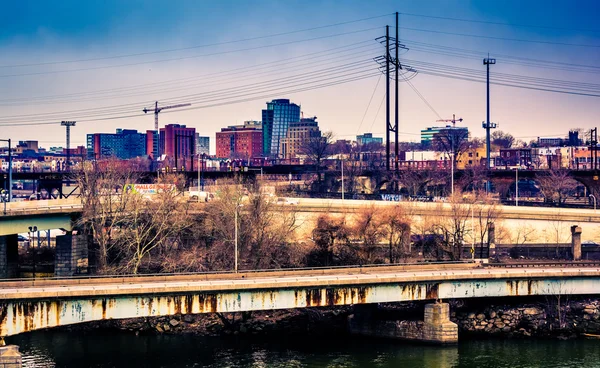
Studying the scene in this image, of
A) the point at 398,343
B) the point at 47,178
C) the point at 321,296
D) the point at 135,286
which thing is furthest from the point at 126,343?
the point at 47,178

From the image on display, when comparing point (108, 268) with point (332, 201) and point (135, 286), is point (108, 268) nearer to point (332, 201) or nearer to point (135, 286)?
point (135, 286)

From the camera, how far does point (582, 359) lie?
45062 mm

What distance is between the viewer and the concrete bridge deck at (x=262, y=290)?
41.8m

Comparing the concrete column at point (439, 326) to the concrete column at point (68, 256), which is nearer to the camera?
the concrete column at point (439, 326)

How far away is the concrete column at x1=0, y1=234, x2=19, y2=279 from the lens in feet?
212

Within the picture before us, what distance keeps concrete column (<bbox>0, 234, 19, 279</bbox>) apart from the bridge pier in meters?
29.9

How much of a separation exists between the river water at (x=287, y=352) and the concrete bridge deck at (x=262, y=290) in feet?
8.99

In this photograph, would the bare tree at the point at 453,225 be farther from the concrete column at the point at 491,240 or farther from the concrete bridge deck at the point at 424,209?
the concrete column at the point at 491,240

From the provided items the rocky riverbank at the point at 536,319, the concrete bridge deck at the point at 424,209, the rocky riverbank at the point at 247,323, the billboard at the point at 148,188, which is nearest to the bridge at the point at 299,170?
the billboard at the point at 148,188

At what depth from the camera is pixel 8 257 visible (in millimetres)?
65188

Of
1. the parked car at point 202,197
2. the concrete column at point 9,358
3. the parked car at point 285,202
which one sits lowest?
the concrete column at point 9,358

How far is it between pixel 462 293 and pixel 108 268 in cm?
2474

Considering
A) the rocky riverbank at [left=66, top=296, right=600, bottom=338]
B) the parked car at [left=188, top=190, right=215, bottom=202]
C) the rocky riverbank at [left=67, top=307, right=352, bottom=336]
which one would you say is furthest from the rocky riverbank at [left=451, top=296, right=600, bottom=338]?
the parked car at [left=188, top=190, right=215, bottom=202]

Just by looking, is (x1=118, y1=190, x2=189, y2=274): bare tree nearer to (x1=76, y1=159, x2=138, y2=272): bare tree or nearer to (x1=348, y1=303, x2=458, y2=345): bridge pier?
(x1=76, y1=159, x2=138, y2=272): bare tree
